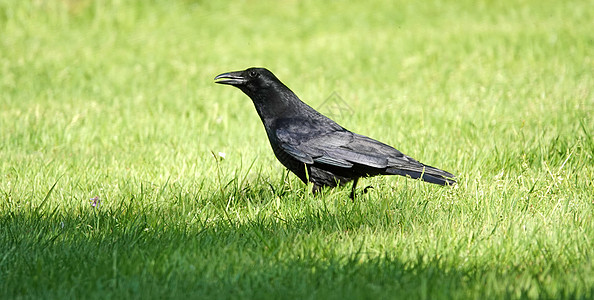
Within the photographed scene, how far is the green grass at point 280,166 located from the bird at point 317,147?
0.15 meters

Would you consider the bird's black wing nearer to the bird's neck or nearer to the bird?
the bird

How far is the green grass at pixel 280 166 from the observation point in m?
2.96

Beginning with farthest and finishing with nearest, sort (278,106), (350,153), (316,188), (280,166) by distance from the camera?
1. (280,166)
2. (278,106)
3. (316,188)
4. (350,153)

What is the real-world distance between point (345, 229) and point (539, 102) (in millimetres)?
3798

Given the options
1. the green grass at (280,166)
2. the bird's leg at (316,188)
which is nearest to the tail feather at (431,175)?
the green grass at (280,166)

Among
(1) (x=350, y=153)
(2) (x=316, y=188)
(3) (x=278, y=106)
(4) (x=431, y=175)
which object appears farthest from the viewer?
(3) (x=278, y=106)

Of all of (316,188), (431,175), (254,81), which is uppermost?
(254,81)

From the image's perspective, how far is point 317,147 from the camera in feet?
14.3

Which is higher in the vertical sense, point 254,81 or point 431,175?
point 254,81

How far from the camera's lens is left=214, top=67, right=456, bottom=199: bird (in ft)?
13.7

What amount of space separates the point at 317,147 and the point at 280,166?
37.2 inches

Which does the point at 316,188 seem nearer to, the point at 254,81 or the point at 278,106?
the point at 278,106

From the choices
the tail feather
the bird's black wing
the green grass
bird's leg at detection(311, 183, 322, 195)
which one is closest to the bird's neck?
the bird's black wing

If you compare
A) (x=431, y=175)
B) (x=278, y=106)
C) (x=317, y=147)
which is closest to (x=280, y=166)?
(x=278, y=106)
